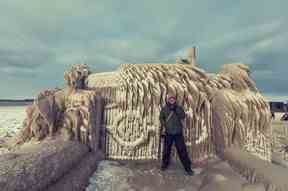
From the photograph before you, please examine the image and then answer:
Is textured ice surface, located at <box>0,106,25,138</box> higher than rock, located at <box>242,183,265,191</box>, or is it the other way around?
textured ice surface, located at <box>0,106,25,138</box>

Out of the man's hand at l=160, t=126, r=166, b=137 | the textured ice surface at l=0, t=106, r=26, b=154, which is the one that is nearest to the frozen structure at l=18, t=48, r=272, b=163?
the man's hand at l=160, t=126, r=166, b=137

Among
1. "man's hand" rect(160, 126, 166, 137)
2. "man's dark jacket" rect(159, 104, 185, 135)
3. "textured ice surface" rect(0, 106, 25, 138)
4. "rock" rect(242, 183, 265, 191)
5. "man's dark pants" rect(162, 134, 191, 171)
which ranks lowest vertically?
"rock" rect(242, 183, 265, 191)

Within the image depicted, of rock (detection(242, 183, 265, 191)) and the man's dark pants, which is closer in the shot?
rock (detection(242, 183, 265, 191))

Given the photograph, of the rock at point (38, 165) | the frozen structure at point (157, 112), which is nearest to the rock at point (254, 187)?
the frozen structure at point (157, 112)

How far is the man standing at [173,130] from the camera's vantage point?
16.7 ft

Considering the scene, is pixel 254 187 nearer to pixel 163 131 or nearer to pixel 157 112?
pixel 163 131

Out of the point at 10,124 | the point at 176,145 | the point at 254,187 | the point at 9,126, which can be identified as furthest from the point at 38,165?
the point at 10,124

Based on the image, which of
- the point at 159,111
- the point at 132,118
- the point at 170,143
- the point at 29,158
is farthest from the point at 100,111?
the point at 29,158

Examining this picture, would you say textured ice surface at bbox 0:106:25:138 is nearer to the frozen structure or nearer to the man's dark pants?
the frozen structure

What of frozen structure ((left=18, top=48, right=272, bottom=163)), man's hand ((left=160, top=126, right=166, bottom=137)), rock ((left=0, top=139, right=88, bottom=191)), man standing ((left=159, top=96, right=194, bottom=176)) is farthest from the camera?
frozen structure ((left=18, top=48, right=272, bottom=163))

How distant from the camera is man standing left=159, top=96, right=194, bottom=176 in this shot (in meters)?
5.10

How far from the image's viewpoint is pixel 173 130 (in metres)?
Answer: 5.11

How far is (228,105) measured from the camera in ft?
18.7

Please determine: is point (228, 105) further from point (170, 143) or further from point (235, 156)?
point (170, 143)
